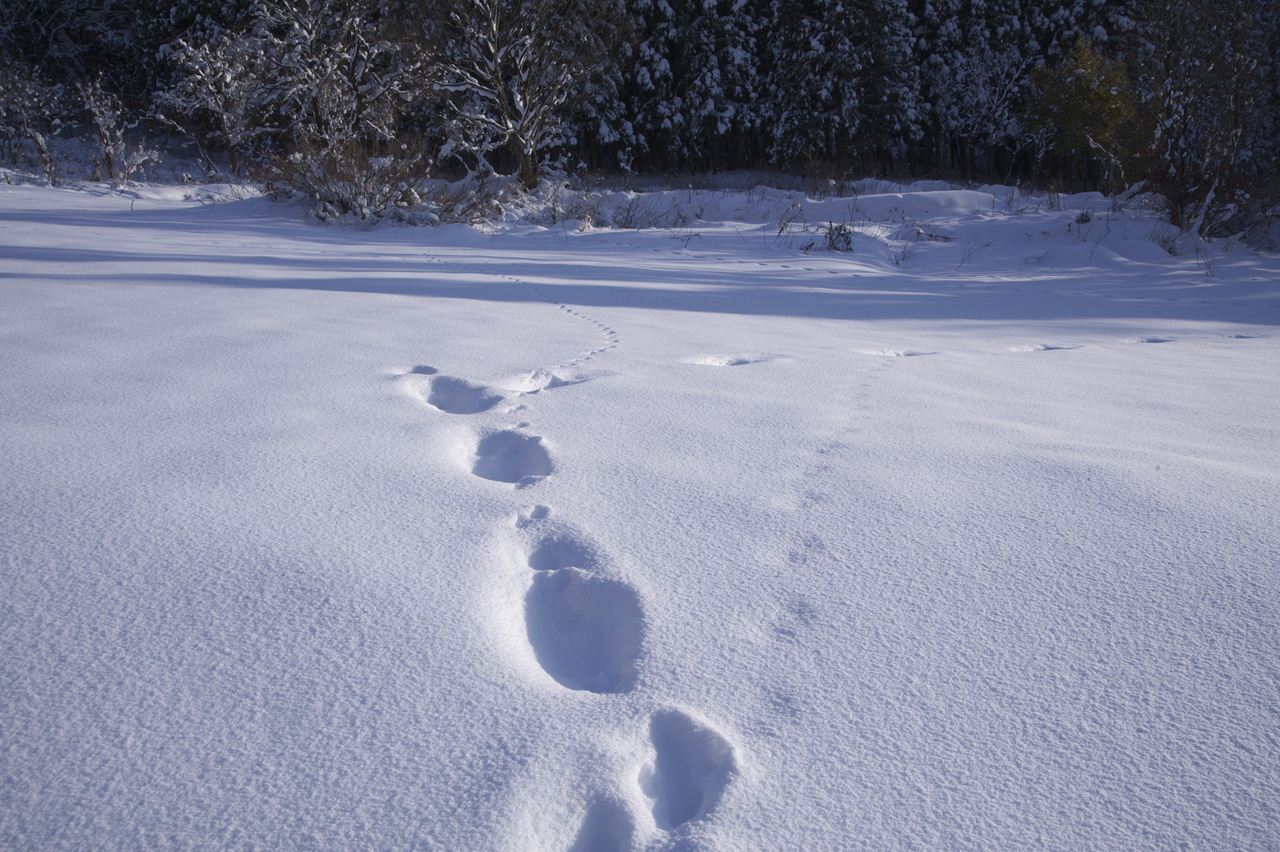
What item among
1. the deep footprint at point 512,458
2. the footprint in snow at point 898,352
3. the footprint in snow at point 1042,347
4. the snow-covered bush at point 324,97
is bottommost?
the footprint in snow at point 1042,347

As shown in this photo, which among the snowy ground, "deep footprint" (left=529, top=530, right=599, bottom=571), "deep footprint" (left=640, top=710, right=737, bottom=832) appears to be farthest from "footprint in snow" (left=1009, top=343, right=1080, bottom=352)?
"deep footprint" (left=640, top=710, right=737, bottom=832)

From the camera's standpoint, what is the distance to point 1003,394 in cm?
242

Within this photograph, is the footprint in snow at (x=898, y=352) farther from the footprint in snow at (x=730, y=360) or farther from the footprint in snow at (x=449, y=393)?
the footprint in snow at (x=449, y=393)

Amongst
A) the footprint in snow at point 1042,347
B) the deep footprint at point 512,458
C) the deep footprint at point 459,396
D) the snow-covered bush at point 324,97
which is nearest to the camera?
the deep footprint at point 512,458

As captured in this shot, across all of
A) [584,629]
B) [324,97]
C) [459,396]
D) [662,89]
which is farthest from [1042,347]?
[662,89]

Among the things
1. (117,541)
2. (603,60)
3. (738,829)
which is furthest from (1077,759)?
(603,60)

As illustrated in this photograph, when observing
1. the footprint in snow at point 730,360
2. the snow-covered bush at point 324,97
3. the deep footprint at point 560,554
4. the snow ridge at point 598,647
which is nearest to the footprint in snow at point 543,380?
the snow ridge at point 598,647

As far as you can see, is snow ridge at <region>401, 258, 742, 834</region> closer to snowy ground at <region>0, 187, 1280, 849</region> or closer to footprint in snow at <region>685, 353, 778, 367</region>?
snowy ground at <region>0, 187, 1280, 849</region>

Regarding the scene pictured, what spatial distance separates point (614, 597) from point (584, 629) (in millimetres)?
68

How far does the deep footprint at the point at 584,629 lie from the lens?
1.03m

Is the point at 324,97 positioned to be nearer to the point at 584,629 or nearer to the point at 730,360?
the point at 730,360

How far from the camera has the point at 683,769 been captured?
2.90 feet

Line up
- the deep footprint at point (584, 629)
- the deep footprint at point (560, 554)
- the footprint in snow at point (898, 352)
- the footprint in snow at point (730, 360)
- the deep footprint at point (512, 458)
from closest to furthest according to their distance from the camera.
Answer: the deep footprint at point (584, 629)
the deep footprint at point (560, 554)
the deep footprint at point (512, 458)
the footprint in snow at point (730, 360)
the footprint in snow at point (898, 352)

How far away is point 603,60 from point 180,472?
1696cm
